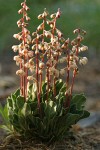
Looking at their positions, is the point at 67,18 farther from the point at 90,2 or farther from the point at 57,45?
the point at 57,45

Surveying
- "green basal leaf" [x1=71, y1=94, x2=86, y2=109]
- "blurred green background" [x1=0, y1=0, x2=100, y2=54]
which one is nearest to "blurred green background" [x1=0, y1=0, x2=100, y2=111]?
"blurred green background" [x1=0, y1=0, x2=100, y2=54]

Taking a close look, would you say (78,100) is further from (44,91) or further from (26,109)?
(26,109)

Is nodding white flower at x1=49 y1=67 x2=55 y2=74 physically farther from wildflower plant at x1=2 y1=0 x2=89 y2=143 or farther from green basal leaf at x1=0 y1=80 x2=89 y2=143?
green basal leaf at x1=0 y1=80 x2=89 y2=143

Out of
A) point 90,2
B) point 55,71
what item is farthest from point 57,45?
point 90,2

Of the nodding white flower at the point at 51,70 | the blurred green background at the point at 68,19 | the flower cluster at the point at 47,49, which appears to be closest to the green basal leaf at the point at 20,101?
the flower cluster at the point at 47,49

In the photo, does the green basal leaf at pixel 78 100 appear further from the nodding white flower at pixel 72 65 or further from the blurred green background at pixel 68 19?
the blurred green background at pixel 68 19
